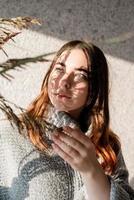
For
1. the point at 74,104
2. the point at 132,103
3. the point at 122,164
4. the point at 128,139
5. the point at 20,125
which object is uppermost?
the point at 20,125

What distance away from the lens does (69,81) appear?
27.2 inches

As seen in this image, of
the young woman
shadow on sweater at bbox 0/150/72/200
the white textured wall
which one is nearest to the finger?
the young woman

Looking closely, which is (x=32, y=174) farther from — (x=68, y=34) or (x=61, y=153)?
(x=68, y=34)

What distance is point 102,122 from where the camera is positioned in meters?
0.88

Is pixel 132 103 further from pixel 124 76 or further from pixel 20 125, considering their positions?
pixel 20 125

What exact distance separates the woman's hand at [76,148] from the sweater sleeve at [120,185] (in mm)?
93

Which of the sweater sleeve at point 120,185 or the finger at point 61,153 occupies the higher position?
the finger at point 61,153

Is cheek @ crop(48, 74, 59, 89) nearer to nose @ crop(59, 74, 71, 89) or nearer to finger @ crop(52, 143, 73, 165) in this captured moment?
nose @ crop(59, 74, 71, 89)

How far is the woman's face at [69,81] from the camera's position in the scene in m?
0.68

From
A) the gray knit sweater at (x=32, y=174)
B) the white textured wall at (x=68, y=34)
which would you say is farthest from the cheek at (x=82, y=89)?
the white textured wall at (x=68, y=34)

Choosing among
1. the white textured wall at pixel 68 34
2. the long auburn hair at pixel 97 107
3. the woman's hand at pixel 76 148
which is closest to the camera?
the woman's hand at pixel 76 148

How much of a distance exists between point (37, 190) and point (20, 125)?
483 mm

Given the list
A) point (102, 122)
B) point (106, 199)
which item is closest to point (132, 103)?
point (102, 122)

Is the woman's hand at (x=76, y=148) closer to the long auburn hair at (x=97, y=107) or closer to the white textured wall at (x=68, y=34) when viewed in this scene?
the long auburn hair at (x=97, y=107)
